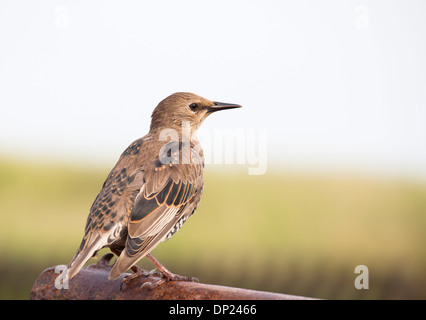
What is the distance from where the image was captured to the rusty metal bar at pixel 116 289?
12.6ft

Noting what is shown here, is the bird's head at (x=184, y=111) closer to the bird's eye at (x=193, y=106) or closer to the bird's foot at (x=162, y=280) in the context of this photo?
the bird's eye at (x=193, y=106)

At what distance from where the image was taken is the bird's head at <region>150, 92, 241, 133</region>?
594cm

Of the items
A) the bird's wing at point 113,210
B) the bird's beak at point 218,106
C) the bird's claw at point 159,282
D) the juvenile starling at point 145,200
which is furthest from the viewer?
the bird's beak at point 218,106

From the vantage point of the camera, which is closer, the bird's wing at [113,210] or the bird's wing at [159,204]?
the bird's wing at [159,204]

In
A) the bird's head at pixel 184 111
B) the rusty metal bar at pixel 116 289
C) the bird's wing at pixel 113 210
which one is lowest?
the rusty metal bar at pixel 116 289

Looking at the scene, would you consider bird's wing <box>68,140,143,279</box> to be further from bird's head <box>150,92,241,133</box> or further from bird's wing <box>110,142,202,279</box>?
bird's head <box>150,92,241,133</box>

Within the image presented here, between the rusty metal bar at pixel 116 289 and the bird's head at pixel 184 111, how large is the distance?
174 centimetres

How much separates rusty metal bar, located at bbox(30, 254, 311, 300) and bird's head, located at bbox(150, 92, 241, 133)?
1738mm

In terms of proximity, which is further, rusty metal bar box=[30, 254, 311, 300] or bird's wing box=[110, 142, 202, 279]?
bird's wing box=[110, 142, 202, 279]

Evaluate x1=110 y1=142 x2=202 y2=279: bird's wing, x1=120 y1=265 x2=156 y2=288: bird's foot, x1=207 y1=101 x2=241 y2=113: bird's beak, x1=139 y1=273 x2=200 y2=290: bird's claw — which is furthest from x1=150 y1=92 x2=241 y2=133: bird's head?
x1=139 y1=273 x2=200 y2=290: bird's claw

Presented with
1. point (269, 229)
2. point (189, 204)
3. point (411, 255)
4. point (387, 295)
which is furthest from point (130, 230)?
point (411, 255)

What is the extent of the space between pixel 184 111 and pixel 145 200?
144 cm

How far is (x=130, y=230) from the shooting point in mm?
4598

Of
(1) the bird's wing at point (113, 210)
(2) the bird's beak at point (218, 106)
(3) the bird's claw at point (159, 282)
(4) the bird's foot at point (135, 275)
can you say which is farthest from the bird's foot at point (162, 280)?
(2) the bird's beak at point (218, 106)
